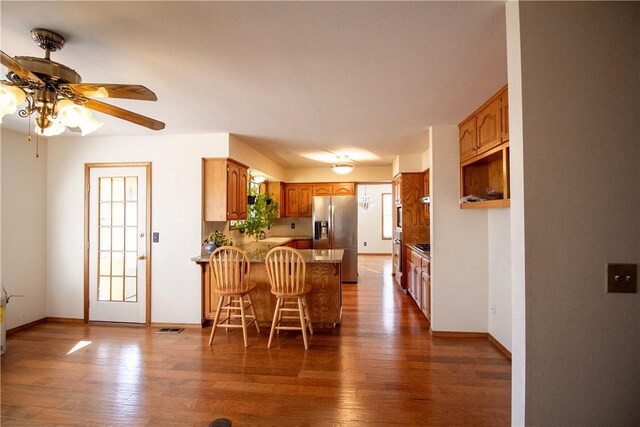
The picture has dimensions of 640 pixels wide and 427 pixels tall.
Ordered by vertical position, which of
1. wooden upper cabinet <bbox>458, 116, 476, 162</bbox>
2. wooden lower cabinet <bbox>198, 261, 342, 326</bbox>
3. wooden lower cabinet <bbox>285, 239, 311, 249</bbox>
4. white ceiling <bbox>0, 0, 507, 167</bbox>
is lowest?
wooden lower cabinet <bbox>198, 261, 342, 326</bbox>

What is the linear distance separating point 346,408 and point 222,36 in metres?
2.51

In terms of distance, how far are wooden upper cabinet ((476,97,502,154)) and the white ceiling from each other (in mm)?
113

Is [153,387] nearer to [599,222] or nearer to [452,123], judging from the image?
[599,222]

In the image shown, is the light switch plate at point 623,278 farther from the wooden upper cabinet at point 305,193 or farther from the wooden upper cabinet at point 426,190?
the wooden upper cabinet at point 305,193

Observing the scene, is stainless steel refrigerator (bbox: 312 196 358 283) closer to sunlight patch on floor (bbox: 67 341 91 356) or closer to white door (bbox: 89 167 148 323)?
white door (bbox: 89 167 148 323)

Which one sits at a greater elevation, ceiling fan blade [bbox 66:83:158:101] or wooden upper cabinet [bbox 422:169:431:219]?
ceiling fan blade [bbox 66:83:158:101]

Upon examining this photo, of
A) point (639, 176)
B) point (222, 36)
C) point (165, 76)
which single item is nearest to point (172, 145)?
point (165, 76)

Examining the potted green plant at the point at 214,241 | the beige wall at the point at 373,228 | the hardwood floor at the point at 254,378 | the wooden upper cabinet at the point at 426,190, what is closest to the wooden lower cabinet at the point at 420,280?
the hardwood floor at the point at 254,378

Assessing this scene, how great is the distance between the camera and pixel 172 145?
3689 mm

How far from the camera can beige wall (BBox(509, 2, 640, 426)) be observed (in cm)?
114

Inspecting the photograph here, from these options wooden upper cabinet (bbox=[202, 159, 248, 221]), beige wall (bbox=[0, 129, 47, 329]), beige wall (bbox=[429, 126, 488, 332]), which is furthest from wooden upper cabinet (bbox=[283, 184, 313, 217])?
beige wall (bbox=[0, 129, 47, 329])

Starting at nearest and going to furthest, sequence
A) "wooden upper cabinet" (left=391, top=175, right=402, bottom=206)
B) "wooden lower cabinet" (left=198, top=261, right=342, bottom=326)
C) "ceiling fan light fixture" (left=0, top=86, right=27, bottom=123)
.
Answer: "ceiling fan light fixture" (left=0, top=86, right=27, bottom=123) < "wooden lower cabinet" (left=198, top=261, right=342, bottom=326) < "wooden upper cabinet" (left=391, top=175, right=402, bottom=206)

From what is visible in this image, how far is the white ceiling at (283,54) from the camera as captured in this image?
1433 mm

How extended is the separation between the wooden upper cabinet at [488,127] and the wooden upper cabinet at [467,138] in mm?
95
